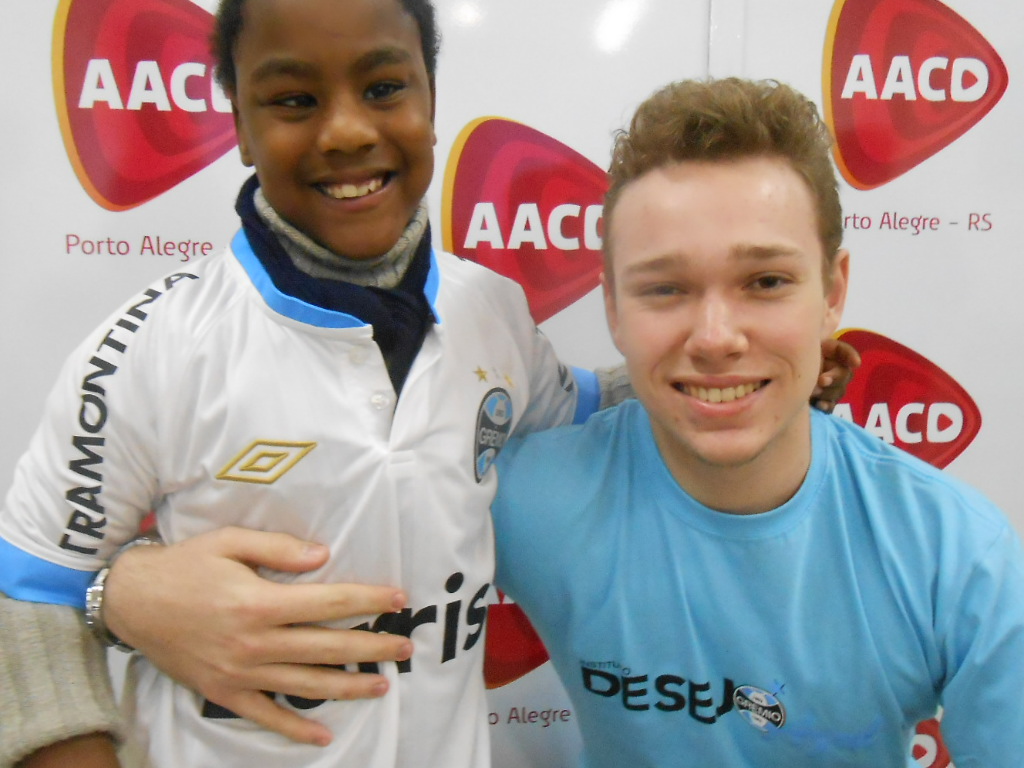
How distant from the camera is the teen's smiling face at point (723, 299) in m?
0.64

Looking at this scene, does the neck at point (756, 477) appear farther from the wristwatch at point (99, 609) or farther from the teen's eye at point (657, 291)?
the wristwatch at point (99, 609)

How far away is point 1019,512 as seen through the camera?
111 cm

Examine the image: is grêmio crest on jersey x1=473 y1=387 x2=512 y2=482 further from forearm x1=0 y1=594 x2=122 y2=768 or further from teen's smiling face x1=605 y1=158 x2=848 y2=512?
forearm x1=0 y1=594 x2=122 y2=768

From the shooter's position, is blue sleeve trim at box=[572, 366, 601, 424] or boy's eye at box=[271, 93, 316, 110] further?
Result: blue sleeve trim at box=[572, 366, 601, 424]

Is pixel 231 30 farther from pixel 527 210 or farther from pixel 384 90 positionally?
pixel 527 210

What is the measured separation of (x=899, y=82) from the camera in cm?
101

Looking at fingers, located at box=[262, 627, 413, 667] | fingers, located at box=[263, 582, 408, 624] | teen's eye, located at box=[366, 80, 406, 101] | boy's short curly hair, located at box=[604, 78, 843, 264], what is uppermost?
teen's eye, located at box=[366, 80, 406, 101]

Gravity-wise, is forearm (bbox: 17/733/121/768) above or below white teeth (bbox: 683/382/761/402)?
below

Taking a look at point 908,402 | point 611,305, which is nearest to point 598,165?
point 611,305

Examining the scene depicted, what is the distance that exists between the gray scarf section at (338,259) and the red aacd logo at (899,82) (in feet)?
2.31

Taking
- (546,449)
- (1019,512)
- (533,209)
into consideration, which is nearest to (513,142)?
(533,209)

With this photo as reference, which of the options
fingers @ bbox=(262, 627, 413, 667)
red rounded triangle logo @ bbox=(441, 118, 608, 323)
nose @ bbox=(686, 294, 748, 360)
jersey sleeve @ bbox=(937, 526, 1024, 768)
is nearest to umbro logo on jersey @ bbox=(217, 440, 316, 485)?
fingers @ bbox=(262, 627, 413, 667)

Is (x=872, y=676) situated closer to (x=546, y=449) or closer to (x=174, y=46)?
(x=546, y=449)

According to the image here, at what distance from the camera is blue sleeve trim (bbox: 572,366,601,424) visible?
956 mm
